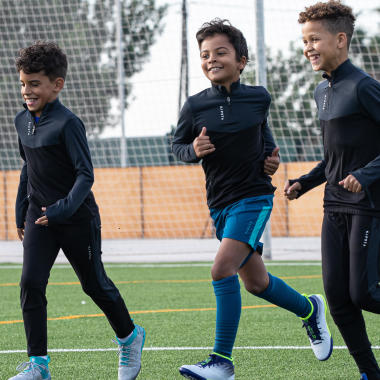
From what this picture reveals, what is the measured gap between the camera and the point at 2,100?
63.9ft

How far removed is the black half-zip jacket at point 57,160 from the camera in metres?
4.62

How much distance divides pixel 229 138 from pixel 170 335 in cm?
216

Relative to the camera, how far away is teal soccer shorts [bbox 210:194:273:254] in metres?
4.69

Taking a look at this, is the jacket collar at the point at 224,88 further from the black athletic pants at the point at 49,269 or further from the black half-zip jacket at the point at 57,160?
the black athletic pants at the point at 49,269

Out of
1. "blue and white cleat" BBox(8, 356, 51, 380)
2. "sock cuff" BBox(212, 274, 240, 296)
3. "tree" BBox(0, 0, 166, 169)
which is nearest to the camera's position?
"blue and white cleat" BBox(8, 356, 51, 380)

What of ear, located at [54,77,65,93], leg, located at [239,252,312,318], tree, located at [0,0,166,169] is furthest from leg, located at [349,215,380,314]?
tree, located at [0,0,166,169]

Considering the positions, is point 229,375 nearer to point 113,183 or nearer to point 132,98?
point 132,98

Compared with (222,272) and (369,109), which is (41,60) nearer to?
(222,272)

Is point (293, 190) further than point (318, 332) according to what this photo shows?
No

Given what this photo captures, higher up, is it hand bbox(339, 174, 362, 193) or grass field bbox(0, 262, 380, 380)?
hand bbox(339, 174, 362, 193)

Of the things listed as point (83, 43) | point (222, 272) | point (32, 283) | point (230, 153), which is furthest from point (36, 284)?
point (83, 43)

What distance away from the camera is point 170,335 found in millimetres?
6398

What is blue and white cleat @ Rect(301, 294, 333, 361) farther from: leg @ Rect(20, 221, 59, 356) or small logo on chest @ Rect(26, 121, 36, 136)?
small logo on chest @ Rect(26, 121, 36, 136)

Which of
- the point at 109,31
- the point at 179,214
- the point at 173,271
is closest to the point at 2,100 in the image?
→ the point at 109,31
